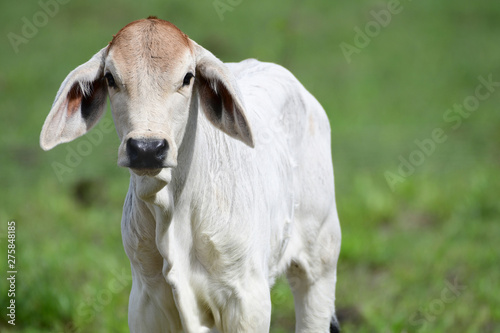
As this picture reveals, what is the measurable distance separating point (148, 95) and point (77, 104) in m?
0.43

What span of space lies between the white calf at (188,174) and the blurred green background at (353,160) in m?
0.52

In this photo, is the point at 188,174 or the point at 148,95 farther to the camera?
the point at 188,174

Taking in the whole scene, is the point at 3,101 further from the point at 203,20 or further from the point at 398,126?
the point at 398,126

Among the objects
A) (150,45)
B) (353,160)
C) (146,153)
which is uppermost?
(150,45)

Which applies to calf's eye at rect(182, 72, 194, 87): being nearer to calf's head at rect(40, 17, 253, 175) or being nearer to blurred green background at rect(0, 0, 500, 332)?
calf's head at rect(40, 17, 253, 175)

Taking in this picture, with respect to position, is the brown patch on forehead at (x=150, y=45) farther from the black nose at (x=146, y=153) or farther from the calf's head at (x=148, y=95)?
the black nose at (x=146, y=153)

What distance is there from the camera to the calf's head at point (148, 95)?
2.82m

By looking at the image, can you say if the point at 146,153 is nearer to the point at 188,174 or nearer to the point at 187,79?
the point at 187,79

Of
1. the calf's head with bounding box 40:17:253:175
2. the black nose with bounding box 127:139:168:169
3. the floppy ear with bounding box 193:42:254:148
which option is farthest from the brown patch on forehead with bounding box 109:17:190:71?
the black nose with bounding box 127:139:168:169

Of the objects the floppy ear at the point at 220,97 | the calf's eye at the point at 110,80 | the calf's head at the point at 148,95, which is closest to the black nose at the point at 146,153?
the calf's head at the point at 148,95

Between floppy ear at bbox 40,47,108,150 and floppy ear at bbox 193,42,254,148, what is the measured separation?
1.29ft

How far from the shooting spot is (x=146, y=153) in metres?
2.75

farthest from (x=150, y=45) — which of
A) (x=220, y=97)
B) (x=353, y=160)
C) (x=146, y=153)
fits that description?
(x=353, y=160)

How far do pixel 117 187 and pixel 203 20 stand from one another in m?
6.42
